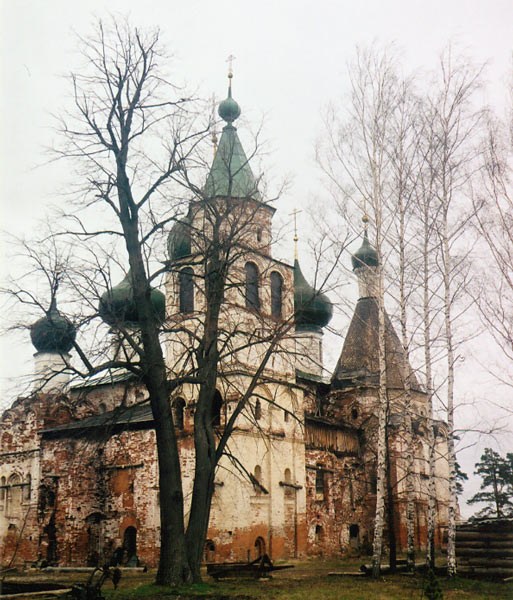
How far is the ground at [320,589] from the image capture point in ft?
40.8

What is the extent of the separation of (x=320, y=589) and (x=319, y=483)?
49.0ft

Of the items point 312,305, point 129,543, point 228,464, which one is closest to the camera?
point 228,464

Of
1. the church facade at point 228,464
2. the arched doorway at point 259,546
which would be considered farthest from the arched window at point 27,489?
the arched doorway at point 259,546

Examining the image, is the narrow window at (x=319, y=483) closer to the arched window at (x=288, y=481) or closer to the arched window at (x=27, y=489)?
the arched window at (x=288, y=481)

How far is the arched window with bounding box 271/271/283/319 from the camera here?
26484 mm

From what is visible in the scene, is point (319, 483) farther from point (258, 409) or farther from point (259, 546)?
point (258, 409)

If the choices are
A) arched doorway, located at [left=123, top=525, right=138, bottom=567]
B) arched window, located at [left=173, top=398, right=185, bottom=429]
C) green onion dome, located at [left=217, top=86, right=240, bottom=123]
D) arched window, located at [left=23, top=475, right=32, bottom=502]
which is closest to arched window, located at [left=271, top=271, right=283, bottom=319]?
arched window, located at [left=173, top=398, right=185, bottom=429]

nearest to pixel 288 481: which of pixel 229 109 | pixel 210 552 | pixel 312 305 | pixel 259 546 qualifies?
pixel 259 546

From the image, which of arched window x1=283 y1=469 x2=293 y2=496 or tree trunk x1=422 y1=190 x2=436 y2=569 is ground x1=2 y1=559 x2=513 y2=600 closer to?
tree trunk x1=422 y1=190 x2=436 y2=569

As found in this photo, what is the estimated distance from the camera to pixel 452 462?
1506 cm

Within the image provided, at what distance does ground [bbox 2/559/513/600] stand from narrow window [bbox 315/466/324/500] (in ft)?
36.4

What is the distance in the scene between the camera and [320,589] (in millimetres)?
14148

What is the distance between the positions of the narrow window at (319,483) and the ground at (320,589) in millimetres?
11087

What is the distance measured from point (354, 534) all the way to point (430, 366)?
54.5 feet
